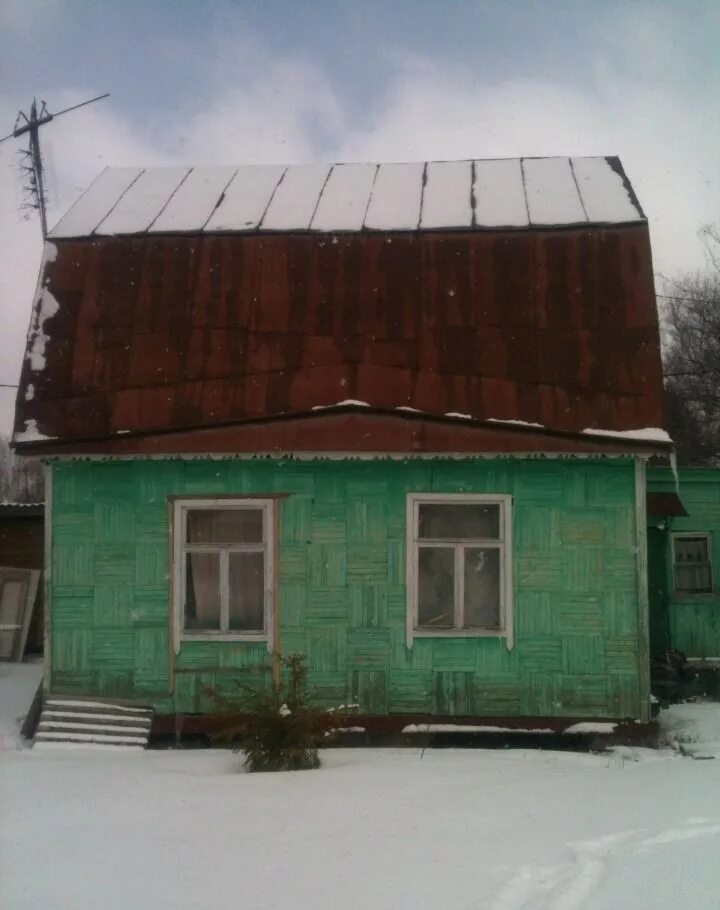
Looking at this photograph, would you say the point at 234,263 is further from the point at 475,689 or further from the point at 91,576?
the point at 475,689

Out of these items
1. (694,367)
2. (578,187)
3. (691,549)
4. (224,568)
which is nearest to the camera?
(224,568)

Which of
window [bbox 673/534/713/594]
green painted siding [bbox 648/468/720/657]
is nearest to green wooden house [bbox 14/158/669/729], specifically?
green painted siding [bbox 648/468/720/657]

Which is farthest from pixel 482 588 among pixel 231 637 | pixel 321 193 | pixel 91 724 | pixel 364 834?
pixel 321 193

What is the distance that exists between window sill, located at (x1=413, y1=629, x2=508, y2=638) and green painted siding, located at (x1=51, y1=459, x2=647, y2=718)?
0.06 metres

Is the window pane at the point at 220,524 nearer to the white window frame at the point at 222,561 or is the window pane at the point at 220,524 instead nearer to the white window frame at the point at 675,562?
the white window frame at the point at 222,561

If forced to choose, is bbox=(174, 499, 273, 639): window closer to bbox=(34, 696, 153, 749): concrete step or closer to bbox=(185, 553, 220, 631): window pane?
bbox=(185, 553, 220, 631): window pane

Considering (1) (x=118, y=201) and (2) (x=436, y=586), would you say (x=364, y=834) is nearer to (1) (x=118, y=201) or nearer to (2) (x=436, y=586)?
(2) (x=436, y=586)

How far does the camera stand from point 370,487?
8.73 meters

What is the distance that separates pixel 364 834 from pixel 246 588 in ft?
12.8

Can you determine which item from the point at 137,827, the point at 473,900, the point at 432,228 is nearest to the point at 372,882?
the point at 473,900

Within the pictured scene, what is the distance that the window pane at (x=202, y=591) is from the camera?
8.84m

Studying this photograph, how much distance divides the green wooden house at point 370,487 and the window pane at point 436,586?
0.02m

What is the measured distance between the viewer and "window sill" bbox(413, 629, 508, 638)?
8.58 m

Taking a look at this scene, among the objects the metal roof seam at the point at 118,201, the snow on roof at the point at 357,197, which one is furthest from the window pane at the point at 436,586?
the metal roof seam at the point at 118,201
